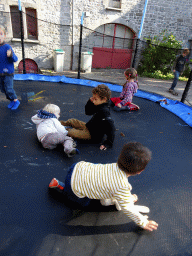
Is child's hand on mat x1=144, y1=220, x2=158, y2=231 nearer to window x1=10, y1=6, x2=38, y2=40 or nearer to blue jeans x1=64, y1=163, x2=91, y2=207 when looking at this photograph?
blue jeans x1=64, y1=163, x2=91, y2=207

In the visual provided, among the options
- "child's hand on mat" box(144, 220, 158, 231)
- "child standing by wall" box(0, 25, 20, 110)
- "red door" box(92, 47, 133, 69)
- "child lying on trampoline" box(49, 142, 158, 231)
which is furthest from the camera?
"red door" box(92, 47, 133, 69)

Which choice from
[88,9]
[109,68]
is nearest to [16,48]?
[88,9]

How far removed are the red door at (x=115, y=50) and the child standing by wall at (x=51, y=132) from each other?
5969 mm

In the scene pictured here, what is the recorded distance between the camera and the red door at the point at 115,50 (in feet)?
23.8

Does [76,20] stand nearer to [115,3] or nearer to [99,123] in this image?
[115,3]

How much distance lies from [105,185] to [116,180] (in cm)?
7

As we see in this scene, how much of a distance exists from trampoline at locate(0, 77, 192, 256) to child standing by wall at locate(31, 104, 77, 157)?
84 mm

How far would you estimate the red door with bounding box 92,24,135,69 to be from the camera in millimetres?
7250

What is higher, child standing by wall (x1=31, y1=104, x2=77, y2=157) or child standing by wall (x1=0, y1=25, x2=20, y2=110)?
child standing by wall (x1=0, y1=25, x2=20, y2=110)

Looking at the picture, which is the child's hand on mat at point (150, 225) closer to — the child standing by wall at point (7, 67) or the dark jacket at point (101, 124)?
the dark jacket at point (101, 124)

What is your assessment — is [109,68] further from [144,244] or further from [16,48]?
[144,244]

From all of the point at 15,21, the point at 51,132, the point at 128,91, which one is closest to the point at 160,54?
the point at 128,91

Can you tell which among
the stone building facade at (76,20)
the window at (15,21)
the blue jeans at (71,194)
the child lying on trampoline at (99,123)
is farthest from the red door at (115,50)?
the blue jeans at (71,194)

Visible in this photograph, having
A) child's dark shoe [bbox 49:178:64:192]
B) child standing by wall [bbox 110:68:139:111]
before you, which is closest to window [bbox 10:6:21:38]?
child standing by wall [bbox 110:68:139:111]
